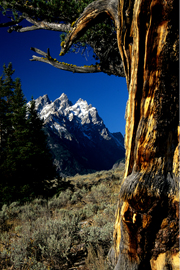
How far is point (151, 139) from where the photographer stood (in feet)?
5.87

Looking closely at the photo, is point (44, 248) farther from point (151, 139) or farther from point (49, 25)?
point (49, 25)

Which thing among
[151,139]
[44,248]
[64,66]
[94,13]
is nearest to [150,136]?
[151,139]

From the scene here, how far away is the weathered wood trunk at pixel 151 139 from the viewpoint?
162 centimetres

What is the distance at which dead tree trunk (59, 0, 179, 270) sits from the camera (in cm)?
161

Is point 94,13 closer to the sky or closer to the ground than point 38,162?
closer to the sky

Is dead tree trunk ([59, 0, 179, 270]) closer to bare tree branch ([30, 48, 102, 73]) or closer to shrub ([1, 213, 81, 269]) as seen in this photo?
shrub ([1, 213, 81, 269])

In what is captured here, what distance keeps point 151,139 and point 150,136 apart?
0.11 feet

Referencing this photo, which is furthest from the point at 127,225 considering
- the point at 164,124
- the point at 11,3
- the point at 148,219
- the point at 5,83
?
the point at 5,83

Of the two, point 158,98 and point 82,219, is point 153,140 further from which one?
point 82,219

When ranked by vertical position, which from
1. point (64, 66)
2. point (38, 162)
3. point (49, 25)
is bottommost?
point (38, 162)

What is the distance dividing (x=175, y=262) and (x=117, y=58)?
547cm

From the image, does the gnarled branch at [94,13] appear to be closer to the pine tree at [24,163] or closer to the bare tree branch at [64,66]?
the bare tree branch at [64,66]

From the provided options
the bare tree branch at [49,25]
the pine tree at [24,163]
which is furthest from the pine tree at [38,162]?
the bare tree branch at [49,25]

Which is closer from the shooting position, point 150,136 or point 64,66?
point 150,136
